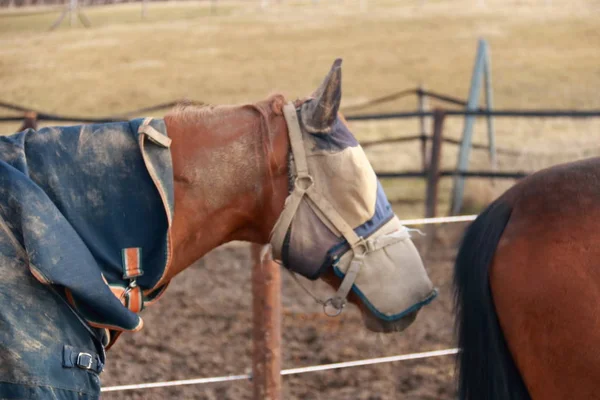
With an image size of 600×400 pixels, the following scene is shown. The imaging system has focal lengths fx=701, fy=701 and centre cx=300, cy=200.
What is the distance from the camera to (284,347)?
4.25 metres

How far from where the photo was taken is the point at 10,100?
37.3ft

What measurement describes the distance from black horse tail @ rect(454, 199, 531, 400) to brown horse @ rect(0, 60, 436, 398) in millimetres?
121

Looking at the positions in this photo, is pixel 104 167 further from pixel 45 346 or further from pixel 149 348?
pixel 149 348

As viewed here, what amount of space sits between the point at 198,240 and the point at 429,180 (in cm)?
546

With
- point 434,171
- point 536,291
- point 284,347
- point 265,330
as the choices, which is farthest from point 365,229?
point 434,171

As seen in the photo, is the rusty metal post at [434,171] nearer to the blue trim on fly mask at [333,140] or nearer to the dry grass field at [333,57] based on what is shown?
the dry grass field at [333,57]

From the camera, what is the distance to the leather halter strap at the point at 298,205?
1.84m

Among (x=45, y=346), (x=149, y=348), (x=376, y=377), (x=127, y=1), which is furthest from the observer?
(x=127, y=1)

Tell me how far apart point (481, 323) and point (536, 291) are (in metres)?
0.22

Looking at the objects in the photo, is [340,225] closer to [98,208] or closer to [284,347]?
[98,208]

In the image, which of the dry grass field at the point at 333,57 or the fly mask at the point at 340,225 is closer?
the fly mask at the point at 340,225

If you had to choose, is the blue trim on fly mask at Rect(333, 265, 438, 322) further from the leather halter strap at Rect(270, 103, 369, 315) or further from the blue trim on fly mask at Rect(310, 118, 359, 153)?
the blue trim on fly mask at Rect(310, 118, 359, 153)

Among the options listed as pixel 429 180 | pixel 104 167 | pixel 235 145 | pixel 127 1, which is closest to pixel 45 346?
pixel 104 167

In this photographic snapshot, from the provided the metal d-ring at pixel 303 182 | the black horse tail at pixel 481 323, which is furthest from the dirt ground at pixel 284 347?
the metal d-ring at pixel 303 182
